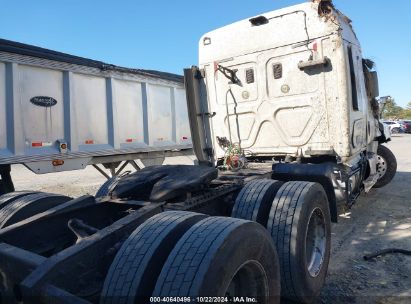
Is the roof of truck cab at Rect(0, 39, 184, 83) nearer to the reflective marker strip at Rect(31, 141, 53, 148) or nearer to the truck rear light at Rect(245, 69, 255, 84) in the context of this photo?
the reflective marker strip at Rect(31, 141, 53, 148)

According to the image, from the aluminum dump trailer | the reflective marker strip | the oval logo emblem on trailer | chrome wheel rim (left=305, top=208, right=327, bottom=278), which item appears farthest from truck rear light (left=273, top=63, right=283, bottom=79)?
the reflective marker strip

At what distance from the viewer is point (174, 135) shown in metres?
8.73

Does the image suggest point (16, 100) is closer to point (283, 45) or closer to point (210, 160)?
point (210, 160)

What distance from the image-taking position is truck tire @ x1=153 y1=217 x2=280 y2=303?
1.65 meters

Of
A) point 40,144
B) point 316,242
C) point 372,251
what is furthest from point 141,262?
point 40,144

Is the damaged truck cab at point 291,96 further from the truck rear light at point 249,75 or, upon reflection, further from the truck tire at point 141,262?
the truck tire at point 141,262

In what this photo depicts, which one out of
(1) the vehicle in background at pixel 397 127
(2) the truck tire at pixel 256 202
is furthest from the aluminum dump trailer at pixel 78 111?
(1) the vehicle in background at pixel 397 127

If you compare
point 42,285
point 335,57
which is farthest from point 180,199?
point 335,57

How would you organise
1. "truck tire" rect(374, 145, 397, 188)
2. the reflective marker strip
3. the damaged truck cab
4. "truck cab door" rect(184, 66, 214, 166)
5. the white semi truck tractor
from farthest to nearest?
"truck tire" rect(374, 145, 397, 188) < the reflective marker strip < "truck cab door" rect(184, 66, 214, 166) < the damaged truck cab < the white semi truck tractor

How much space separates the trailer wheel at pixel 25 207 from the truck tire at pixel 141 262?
1407 millimetres

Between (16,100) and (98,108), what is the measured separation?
5.37 ft

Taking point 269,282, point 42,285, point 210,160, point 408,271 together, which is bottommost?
point 408,271

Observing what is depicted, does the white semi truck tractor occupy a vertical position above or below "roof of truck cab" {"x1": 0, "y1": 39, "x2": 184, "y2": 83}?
below

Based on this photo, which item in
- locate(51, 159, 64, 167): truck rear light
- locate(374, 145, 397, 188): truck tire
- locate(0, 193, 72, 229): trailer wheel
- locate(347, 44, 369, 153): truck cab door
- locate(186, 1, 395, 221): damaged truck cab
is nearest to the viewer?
locate(0, 193, 72, 229): trailer wheel
